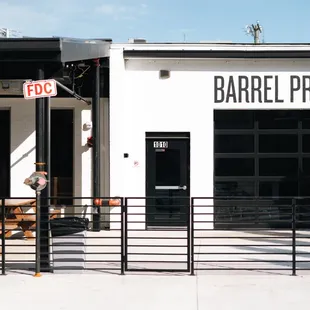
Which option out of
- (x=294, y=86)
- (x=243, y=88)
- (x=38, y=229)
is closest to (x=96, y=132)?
(x=243, y=88)

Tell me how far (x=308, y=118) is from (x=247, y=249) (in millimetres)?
4546

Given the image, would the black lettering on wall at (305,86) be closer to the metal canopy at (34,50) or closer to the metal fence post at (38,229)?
the metal canopy at (34,50)

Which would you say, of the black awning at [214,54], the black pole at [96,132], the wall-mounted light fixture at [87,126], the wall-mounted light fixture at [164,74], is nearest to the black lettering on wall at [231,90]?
the black awning at [214,54]

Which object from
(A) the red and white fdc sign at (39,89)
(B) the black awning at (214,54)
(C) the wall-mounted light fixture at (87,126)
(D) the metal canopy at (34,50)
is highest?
(B) the black awning at (214,54)

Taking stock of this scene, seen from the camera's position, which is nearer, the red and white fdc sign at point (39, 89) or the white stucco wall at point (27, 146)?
the red and white fdc sign at point (39, 89)

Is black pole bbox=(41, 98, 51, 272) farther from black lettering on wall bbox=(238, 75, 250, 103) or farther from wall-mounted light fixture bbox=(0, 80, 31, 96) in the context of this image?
black lettering on wall bbox=(238, 75, 250, 103)

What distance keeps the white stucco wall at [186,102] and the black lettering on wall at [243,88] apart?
79mm

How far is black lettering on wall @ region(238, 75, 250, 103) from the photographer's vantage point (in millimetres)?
13211

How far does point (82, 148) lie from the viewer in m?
13.4

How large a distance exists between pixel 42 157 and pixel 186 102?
5.53 meters

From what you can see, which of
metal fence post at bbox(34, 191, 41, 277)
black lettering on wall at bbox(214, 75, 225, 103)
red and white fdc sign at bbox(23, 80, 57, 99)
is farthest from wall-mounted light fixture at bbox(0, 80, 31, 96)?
metal fence post at bbox(34, 191, 41, 277)
